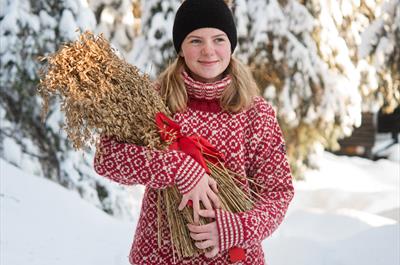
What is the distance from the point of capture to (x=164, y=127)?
1936mm

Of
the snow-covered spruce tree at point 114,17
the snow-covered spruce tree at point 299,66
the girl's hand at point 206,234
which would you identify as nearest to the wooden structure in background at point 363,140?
the snow-covered spruce tree at point 299,66

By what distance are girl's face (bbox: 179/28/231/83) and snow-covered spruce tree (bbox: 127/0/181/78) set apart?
219 inches

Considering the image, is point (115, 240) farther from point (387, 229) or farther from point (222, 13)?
point (222, 13)

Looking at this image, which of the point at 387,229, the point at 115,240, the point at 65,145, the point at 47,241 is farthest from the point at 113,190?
the point at 387,229

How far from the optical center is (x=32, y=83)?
5820 mm

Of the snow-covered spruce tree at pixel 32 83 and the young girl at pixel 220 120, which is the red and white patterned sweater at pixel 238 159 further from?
the snow-covered spruce tree at pixel 32 83

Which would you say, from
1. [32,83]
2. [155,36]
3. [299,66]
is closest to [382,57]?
[299,66]

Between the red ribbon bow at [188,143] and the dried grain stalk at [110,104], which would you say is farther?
the red ribbon bow at [188,143]

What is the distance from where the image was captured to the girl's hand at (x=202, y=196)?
188 cm

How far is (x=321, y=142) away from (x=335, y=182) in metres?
1.99

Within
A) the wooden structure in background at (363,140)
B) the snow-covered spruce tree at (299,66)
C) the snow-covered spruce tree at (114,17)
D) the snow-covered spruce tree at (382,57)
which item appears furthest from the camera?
the wooden structure in background at (363,140)

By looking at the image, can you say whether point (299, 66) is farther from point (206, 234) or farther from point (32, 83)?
point (206, 234)

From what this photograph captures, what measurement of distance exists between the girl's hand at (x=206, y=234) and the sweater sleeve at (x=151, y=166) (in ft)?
0.37

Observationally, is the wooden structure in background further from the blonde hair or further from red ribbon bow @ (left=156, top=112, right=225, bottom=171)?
red ribbon bow @ (left=156, top=112, right=225, bottom=171)
